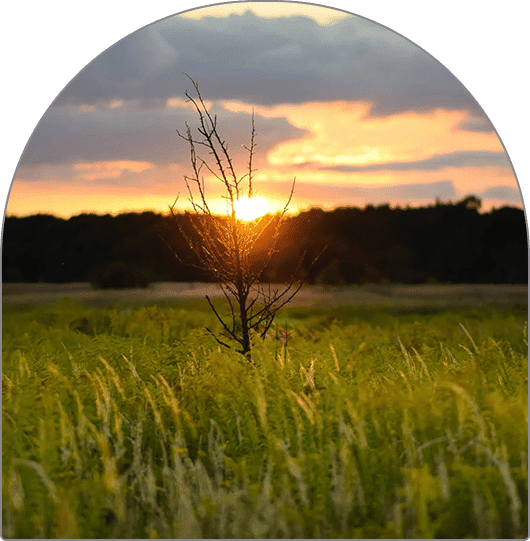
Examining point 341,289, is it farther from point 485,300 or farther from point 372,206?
point 485,300

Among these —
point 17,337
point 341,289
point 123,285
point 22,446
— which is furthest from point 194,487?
point 341,289

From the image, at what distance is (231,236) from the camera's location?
5676 mm

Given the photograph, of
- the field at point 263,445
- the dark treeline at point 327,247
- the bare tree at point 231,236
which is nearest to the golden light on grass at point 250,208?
the bare tree at point 231,236

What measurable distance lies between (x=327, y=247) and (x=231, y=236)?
110cm

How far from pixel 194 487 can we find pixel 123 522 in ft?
1.66

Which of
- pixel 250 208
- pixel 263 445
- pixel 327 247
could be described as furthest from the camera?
pixel 327 247

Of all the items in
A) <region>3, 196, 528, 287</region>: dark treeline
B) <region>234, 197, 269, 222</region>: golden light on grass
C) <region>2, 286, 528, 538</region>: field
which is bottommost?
<region>2, 286, 528, 538</region>: field

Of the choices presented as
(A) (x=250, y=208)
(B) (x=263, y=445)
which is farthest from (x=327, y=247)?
(B) (x=263, y=445)

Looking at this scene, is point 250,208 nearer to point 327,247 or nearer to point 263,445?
point 327,247

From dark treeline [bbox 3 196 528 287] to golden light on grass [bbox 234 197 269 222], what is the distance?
0.25 metres

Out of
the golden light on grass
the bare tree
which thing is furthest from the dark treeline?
the golden light on grass

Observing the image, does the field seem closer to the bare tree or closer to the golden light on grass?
the bare tree

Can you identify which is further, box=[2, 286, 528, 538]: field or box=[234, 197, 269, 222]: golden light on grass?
box=[234, 197, 269, 222]: golden light on grass

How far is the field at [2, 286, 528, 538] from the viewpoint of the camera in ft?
13.0
